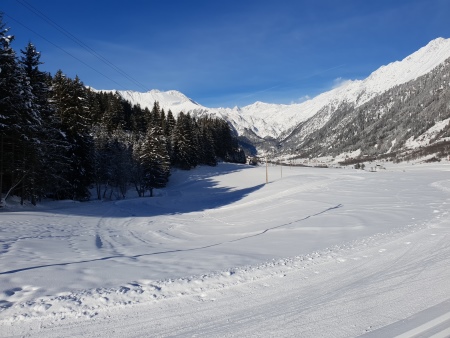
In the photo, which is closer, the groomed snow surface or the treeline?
the groomed snow surface

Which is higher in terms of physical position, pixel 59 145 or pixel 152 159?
pixel 59 145

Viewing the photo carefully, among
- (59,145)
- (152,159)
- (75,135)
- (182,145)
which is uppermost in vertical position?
(182,145)

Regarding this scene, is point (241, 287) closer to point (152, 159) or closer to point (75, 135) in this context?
point (75, 135)

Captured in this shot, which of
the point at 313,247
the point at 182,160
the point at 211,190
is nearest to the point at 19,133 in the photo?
the point at 313,247

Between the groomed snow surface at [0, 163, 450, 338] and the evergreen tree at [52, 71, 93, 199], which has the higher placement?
the evergreen tree at [52, 71, 93, 199]

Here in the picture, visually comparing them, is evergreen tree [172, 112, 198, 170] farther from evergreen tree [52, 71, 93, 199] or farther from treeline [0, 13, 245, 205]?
evergreen tree [52, 71, 93, 199]

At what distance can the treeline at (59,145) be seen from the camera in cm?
2227

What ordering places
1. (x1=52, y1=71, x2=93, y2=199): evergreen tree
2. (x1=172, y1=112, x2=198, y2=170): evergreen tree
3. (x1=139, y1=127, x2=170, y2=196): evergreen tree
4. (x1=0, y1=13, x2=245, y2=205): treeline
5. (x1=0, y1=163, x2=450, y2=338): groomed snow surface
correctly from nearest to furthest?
(x1=0, y1=163, x2=450, y2=338): groomed snow surface, (x1=0, y1=13, x2=245, y2=205): treeline, (x1=52, y1=71, x2=93, y2=199): evergreen tree, (x1=139, y1=127, x2=170, y2=196): evergreen tree, (x1=172, y1=112, x2=198, y2=170): evergreen tree

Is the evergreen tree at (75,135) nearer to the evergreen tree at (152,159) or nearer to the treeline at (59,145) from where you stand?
the treeline at (59,145)

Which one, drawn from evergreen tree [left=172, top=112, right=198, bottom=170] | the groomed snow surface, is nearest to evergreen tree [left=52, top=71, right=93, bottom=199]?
the groomed snow surface

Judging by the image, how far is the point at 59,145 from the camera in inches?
1112

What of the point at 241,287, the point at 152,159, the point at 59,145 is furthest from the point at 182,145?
the point at 241,287

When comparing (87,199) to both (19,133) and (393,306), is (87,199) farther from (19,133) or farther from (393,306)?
(393,306)

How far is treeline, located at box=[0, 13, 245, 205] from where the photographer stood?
22.3 meters
